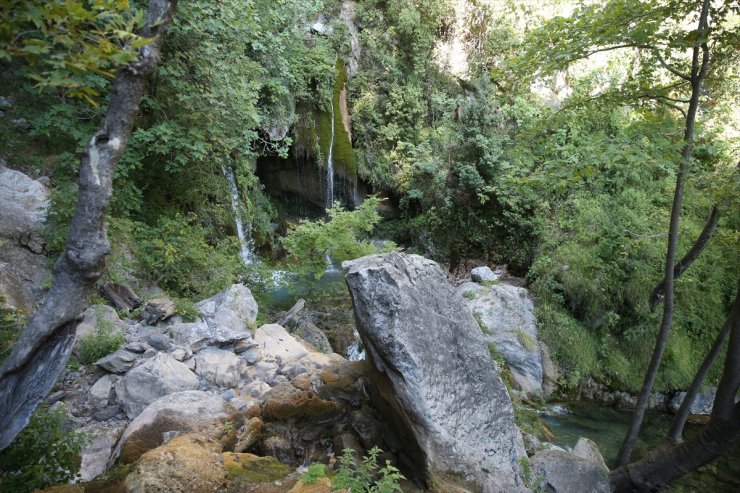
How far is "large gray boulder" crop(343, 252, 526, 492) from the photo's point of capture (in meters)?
4.46

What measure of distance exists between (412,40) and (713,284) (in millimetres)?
12346

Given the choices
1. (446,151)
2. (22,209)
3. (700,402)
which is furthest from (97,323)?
(700,402)

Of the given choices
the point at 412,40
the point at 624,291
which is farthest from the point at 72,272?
the point at 412,40

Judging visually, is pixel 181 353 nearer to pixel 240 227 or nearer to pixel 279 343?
pixel 279 343

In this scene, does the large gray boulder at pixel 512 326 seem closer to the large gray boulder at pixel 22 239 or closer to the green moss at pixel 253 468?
the green moss at pixel 253 468

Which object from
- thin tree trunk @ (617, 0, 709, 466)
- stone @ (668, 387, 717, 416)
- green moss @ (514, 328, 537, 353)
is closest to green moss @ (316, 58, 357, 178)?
green moss @ (514, 328, 537, 353)

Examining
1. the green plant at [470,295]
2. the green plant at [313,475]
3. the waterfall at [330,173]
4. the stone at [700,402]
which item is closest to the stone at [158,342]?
the green plant at [313,475]

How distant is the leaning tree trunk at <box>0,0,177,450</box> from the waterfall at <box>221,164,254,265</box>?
7.68m

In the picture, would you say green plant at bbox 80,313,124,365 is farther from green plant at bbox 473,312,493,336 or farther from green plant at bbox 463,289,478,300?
green plant at bbox 463,289,478,300

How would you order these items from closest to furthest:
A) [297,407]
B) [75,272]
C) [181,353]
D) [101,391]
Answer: [75,272] → [297,407] → [101,391] → [181,353]

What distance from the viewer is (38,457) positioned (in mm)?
3129

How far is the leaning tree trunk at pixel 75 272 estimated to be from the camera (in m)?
2.72

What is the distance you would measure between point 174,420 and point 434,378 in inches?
108

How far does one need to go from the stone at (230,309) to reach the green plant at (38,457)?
3492mm
